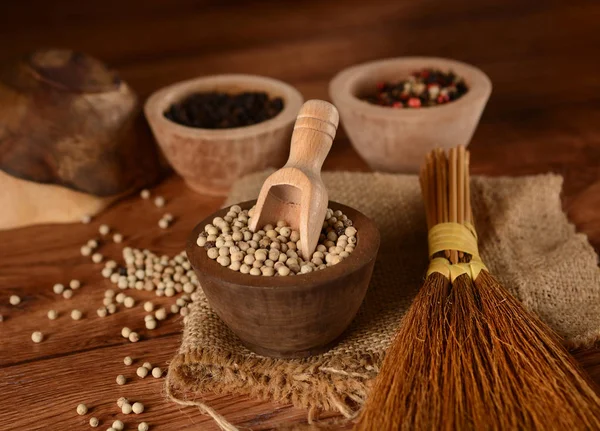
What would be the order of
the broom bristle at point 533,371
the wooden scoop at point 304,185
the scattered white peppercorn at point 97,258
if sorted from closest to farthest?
1. the broom bristle at point 533,371
2. the wooden scoop at point 304,185
3. the scattered white peppercorn at point 97,258

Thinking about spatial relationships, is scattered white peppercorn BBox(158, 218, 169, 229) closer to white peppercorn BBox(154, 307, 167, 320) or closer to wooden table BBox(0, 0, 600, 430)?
wooden table BBox(0, 0, 600, 430)

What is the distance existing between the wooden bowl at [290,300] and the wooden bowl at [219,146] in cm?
35

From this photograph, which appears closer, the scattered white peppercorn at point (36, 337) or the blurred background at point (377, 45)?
the scattered white peppercorn at point (36, 337)

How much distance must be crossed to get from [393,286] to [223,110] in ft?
1.49

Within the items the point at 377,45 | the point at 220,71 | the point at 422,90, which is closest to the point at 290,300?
the point at 422,90

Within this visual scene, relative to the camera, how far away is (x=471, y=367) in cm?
84

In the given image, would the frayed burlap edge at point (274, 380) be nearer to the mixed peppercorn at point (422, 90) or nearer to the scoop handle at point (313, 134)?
the scoop handle at point (313, 134)

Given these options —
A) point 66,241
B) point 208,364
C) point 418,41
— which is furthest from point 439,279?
point 418,41

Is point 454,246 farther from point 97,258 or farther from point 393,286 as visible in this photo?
point 97,258

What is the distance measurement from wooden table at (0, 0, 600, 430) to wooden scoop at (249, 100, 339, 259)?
217 millimetres

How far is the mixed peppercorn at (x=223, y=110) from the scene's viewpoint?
130cm

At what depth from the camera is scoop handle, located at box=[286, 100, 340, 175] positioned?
0.91m

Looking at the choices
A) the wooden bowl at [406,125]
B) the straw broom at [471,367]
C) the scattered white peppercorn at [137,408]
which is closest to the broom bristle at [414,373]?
the straw broom at [471,367]

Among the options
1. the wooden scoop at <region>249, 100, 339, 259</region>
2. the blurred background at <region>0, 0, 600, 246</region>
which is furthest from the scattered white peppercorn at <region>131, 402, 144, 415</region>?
the blurred background at <region>0, 0, 600, 246</region>
